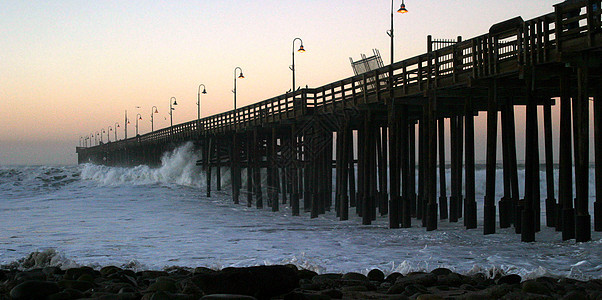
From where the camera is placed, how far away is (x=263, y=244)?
16.0 meters

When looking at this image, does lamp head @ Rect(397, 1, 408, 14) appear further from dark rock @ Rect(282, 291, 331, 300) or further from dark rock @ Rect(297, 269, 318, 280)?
dark rock @ Rect(282, 291, 331, 300)

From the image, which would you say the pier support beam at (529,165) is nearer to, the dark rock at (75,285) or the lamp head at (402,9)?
the lamp head at (402,9)

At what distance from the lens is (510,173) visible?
17.3 m

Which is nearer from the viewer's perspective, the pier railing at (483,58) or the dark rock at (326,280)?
the dark rock at (326,280)

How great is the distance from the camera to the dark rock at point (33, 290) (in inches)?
288

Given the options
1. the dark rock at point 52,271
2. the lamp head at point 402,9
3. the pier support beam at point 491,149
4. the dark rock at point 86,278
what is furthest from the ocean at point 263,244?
the lamp head at point 402,9

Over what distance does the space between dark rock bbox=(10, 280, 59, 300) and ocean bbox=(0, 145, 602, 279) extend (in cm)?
453

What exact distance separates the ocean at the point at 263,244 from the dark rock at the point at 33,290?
14.9 ft

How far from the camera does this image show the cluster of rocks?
7.20 m

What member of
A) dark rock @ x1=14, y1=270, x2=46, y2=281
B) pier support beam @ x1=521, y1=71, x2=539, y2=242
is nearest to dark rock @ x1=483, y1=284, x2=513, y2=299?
dark rock @ x1=14, y1=270, x2=46, y2=281

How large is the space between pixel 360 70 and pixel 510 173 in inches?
391

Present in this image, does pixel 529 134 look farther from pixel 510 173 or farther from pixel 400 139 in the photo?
pixel 400 139

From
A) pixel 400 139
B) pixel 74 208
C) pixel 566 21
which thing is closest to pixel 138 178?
pixel 74 208

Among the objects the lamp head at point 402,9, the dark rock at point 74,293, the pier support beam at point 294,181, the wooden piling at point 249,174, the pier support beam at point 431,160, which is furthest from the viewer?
the wooden piling at point 249,174
